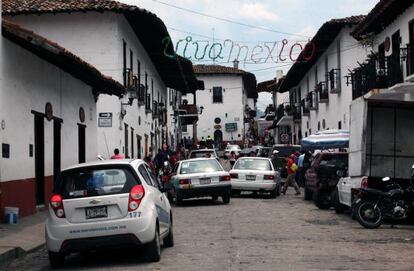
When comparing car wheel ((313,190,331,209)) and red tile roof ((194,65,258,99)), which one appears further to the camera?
red tile roof ((194,65,258,99))

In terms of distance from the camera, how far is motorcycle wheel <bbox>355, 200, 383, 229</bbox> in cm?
1512

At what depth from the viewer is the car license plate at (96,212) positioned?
10.5m

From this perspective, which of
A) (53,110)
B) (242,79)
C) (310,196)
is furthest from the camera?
(242,79)

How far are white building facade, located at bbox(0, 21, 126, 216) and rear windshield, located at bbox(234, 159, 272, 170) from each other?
5144mm

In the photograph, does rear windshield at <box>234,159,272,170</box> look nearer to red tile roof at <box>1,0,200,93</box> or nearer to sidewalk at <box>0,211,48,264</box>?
red tile roof at <box>1,0,200,93</box>

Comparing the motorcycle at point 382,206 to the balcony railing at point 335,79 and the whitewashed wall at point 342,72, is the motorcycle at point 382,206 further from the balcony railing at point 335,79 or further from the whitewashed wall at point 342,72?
the balcony railing at point 335,79

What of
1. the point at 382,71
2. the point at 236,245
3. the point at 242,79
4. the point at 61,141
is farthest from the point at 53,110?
the point at 242,79

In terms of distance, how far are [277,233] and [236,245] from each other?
2.08m

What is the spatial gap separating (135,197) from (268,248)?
2.65 metres

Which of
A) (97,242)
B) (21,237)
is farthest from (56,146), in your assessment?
(97,242)

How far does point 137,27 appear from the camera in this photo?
32094 mm

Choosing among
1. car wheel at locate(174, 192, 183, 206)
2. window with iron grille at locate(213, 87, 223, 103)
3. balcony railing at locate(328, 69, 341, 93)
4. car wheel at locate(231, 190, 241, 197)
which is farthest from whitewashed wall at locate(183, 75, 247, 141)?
car wheel at locate(174, 192, 183, 206)

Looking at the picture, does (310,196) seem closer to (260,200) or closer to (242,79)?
(260,200)

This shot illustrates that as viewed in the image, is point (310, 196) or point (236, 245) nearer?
point (236, 245)
